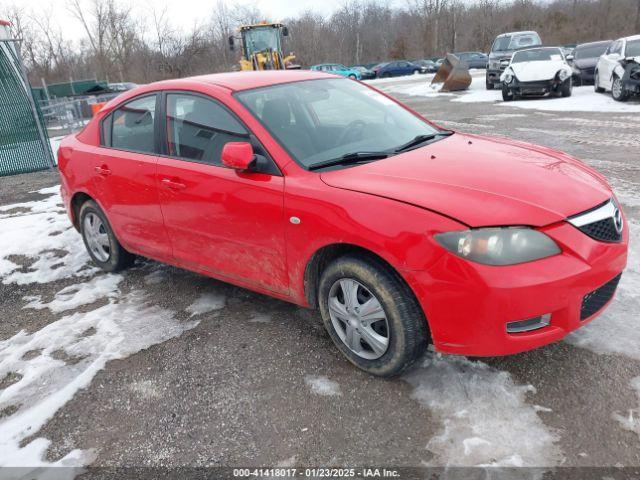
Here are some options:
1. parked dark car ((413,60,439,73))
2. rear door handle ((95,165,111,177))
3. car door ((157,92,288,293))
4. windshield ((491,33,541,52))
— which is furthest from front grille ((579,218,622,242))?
parked dark car ((413,60,439,73))

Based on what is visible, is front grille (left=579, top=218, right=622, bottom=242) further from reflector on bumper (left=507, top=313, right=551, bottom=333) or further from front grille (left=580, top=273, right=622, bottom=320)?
reflector on bumper (left=507, top=313, right=551, bottom=333)

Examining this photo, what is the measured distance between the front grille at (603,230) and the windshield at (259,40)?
889 inches

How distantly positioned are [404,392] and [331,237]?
93 cm

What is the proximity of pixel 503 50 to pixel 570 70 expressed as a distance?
5.32 m

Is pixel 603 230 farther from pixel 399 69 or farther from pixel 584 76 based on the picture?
pixel 399 69

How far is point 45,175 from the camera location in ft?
35.9

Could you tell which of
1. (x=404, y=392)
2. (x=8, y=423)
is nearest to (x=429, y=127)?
(x=404, y=392)

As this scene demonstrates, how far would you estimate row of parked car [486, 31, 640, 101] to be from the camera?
12789 millimetres

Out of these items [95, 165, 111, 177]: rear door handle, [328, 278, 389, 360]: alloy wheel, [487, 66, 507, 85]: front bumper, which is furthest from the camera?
[487, 66, 507, 85]: front bumper

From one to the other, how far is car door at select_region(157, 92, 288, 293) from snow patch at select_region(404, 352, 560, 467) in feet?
3.53

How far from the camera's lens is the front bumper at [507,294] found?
7.79 feet

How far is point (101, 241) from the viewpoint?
487 cm

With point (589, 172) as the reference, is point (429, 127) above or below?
above

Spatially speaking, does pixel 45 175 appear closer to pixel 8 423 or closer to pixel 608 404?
pixel 8 423
